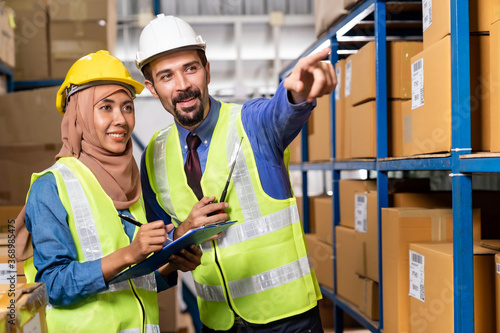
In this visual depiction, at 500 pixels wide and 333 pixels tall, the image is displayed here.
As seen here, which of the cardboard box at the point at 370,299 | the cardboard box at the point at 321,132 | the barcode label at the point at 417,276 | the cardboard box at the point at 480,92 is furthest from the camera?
the cardboard box at the point at 321,132

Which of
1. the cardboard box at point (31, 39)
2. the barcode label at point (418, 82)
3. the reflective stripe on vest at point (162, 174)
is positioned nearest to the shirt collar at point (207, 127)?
the reflective stripe on vest at point (162, 174)

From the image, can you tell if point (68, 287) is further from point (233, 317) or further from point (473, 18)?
point (473, 18)

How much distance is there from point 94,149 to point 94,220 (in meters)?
0.27

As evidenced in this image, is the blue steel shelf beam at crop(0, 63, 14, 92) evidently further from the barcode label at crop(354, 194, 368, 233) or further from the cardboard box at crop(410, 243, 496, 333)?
the cardboard box at crop(410, 243, 496, 333)

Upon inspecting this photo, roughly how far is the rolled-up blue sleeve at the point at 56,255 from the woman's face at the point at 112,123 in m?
0.23

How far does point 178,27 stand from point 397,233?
1.30 meters

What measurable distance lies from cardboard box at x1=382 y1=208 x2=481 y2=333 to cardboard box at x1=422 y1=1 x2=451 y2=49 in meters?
0.74

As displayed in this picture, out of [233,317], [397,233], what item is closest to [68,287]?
[233,317]

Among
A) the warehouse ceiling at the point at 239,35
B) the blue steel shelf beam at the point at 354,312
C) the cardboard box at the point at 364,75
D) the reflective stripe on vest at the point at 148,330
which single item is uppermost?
the warehouse ceiling at the point at 239,35

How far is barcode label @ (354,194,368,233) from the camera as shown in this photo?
9.61ft

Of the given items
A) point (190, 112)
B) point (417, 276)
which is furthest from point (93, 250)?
point (417, 276)

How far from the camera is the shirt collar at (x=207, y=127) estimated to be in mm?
1989

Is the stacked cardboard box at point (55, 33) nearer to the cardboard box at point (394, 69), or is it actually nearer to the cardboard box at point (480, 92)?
the cardboard box at point (394, 69)

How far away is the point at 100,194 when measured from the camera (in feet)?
5.19
